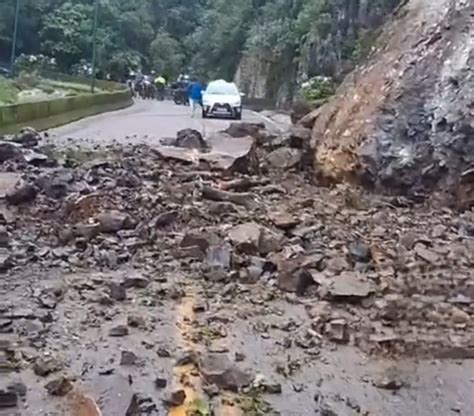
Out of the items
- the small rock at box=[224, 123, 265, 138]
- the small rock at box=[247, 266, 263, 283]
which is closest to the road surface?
the small rock at box=[224, 123, 265, 138]

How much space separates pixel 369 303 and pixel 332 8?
28.6m

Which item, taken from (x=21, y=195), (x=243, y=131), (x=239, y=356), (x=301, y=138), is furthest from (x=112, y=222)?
(x=243, y=131)

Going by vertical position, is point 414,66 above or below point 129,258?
above

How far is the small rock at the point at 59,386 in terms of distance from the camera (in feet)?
16.3

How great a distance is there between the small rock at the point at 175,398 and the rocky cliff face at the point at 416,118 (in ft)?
19.8

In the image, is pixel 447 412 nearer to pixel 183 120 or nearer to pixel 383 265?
pixel 383 265

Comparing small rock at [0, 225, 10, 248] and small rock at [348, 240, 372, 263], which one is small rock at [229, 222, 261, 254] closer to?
small rock at [348, 240, 372, 263]

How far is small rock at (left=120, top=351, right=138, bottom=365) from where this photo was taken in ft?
18.0

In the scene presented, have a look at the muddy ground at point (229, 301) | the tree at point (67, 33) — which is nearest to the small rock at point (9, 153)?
the muddy ground at point (229, 301)

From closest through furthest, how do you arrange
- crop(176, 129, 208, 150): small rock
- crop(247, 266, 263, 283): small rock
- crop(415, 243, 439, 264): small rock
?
1. crop(247, 266, 263, 283): small rock
2. crop(415, 243, 439, 264): small rock
3. crop(176, 129, 208, 150): small rock

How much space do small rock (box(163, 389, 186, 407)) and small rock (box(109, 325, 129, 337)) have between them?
109cm

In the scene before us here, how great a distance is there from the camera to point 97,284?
721 centimetres

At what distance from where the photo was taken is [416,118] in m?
11.3

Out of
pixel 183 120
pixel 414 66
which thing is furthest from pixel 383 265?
pixel 183 120
